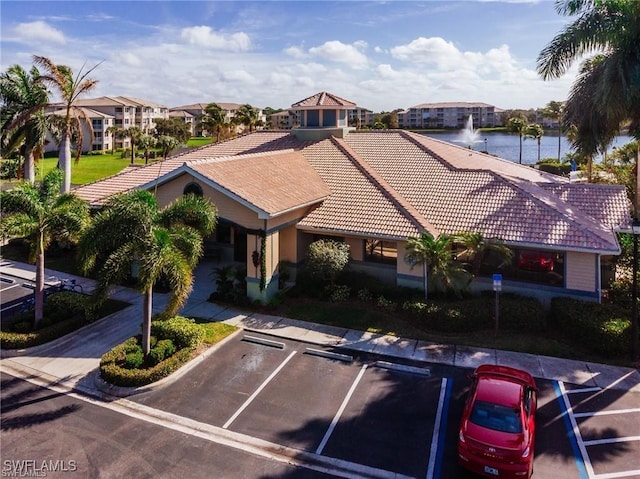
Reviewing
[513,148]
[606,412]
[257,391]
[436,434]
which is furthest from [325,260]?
[513,148]

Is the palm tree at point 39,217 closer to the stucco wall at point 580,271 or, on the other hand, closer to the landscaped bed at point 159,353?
the landscaped bed at point 159,353

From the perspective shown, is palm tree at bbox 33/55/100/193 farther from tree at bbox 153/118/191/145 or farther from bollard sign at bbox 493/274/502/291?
tree at bbox 153/118/191/145

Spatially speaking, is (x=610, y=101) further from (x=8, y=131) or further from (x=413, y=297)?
(x=8, y=131)

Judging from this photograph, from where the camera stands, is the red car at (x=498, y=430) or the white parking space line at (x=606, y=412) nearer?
the red car at (x=498, y=430)

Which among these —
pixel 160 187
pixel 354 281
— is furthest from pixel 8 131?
pixel 354 281

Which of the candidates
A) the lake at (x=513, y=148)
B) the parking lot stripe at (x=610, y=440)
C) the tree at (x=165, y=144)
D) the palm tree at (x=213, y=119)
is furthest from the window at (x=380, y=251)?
the lake at (x=513, y=148)
